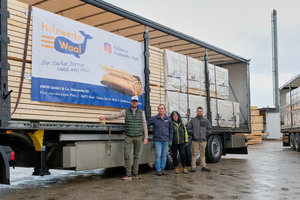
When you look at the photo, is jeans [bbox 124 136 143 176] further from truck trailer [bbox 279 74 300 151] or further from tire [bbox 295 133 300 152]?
tire [bbox 295 133 300 152]

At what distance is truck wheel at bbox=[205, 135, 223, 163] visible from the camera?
11.8 m

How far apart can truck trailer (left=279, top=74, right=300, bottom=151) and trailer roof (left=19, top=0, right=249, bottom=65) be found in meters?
8.16

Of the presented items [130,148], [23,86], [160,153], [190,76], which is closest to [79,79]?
[23,86]

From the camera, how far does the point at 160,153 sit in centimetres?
896

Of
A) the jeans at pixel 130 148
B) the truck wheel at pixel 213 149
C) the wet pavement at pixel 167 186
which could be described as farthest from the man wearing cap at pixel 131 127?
the truck wheel at pixel 213 149

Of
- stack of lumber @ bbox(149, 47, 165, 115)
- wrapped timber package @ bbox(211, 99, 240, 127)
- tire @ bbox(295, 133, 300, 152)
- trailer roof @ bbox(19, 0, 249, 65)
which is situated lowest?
tire @ bbox(295, 133, 300, 152)

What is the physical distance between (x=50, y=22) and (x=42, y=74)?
0.99 meters

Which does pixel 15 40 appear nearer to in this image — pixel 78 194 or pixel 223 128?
pixel 78 194

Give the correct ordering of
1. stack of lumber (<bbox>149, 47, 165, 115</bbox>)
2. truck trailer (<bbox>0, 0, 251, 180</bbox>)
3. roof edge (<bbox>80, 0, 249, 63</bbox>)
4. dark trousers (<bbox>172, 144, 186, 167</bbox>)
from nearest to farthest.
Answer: truck trailer (<bbox>0, 0, 251, 180</bbox>) < roof edge (<bbox>80, 0, 249, 63</bbox>) < stack of lumber (<bbox>149, 47, 165, 115</bbox>) < dark trousers (<bbox>172, 144, 186, 167</bbox>)

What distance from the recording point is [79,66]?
7.24 meters

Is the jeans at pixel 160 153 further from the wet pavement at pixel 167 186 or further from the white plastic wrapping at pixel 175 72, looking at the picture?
the white plastic wrapping at pixel 175 72

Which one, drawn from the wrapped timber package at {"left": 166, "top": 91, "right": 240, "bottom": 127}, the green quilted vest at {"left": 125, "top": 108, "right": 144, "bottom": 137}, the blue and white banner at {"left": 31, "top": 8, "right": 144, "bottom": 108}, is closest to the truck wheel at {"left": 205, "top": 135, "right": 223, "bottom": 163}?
the wrapped timber package at {"left": 166, "top": 91, "right": 240, "bottom": 127}

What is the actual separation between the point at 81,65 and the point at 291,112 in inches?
591

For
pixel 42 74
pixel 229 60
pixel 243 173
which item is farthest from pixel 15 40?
pixel 229 60
